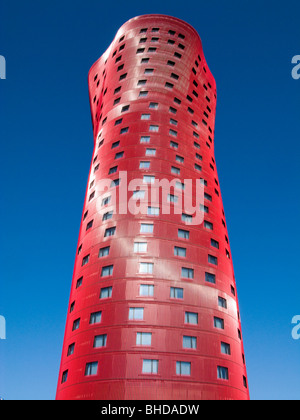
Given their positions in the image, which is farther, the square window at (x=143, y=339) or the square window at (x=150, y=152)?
the square window at (x=150, y=152)

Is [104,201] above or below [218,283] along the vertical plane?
above

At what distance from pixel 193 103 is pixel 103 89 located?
558 inches

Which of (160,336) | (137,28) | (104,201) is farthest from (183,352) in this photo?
(137,28)

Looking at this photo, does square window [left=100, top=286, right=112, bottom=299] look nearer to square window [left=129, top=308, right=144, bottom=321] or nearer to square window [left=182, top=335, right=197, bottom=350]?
square window [left=129, top=308, right=144, bottom=321]

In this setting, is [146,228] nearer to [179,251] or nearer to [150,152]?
[179,251]

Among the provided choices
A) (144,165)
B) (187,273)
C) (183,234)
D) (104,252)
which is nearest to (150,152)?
(144,165)

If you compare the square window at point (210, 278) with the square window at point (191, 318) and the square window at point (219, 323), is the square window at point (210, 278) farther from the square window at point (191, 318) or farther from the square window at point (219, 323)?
the square window at point (191, 318)

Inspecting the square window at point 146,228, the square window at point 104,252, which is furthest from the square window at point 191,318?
the square window at point 104,252

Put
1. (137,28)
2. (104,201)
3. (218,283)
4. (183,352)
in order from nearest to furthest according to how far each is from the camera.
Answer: (183,352), (218,283), (104,201), (137,28)

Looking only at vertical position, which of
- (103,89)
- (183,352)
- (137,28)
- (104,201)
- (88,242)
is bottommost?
(183,352)

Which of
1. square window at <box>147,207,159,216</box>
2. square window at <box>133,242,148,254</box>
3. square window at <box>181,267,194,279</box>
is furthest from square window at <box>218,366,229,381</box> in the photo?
square window at <box>147,207,159,216</box>

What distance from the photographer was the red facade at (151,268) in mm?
34031

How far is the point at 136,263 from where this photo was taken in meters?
39.0

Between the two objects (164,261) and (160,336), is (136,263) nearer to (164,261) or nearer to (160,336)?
(164,261)
